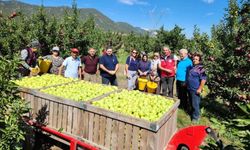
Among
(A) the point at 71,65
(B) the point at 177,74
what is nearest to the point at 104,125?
(A) the point at 71,65

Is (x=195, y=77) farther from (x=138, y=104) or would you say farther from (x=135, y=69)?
(x=138, y=104)

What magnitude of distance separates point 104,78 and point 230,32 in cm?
448

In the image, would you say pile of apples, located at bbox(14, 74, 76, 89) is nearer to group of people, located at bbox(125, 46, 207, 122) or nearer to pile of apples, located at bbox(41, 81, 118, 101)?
pile of apples, located at bbox(41, 81, 118, 101)

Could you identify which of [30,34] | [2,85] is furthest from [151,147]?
[30,34]

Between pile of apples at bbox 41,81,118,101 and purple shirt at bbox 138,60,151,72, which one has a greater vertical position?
purple shirt at bbox 138,60,151,72

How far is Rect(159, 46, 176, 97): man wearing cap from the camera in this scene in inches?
389

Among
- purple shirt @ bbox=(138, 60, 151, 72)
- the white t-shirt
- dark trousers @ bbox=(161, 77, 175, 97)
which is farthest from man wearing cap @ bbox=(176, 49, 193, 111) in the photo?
the white t-shirt

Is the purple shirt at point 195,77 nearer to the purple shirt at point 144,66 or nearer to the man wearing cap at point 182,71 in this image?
the man wearing cap at point 182,71

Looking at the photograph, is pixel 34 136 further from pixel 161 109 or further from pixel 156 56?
pixel 156 56

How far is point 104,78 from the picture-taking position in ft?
31.7

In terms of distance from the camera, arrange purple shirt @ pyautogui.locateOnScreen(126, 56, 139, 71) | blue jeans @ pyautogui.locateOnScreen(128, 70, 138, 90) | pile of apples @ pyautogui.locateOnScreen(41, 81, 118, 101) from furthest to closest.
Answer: blue jeans @ pyautogui.locateOnScreen(128, 70, 138, 90), purple shirt @ pyautogui.locateOnScreen(126, 56, 139, 71), pile of apples @ pyautogui.locateOnScreen(41, 81, 118, 101)

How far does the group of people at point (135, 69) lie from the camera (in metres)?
8.58

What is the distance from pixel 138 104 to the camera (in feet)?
18.3

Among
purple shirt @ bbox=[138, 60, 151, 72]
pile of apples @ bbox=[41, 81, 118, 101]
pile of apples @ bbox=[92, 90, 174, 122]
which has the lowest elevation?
pile of apples @ bbox=[92, 90, 174, 122]
